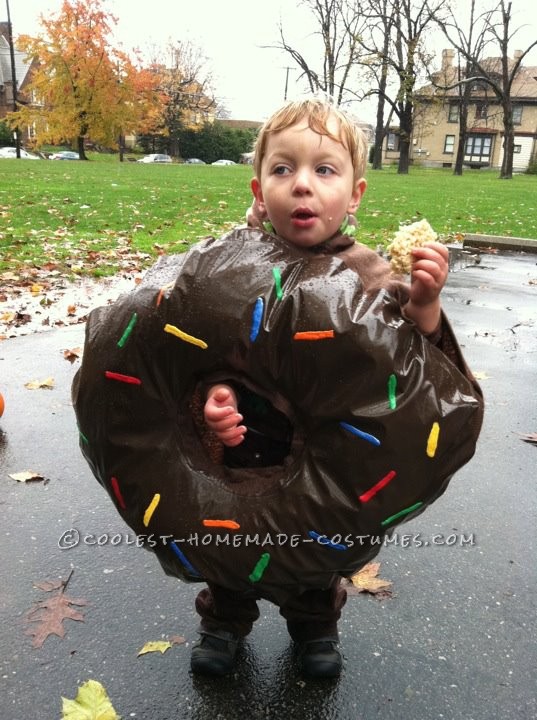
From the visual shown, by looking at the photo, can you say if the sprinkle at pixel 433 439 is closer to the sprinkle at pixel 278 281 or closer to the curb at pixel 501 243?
the sprinkle at pixel 278 281

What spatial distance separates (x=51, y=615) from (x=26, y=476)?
110 centimetres

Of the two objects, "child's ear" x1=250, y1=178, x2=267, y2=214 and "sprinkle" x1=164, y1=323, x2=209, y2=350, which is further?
"child's ear" x1=250, y1=178, x2=267, y2=214

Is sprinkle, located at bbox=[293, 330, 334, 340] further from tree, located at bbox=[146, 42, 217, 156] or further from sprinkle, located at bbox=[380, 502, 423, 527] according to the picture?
tree, located at bbox=[146, 42, 217, 156]

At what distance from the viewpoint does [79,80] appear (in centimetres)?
4219

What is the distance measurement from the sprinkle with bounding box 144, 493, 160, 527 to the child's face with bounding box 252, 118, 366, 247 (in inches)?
33.3

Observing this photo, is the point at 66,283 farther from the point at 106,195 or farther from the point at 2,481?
the point at 106,195

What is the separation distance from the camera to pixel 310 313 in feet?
5.59

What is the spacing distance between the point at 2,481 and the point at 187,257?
2122mm

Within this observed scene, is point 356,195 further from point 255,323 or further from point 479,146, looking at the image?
point 479,146

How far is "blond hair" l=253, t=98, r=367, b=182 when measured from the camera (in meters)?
2.02

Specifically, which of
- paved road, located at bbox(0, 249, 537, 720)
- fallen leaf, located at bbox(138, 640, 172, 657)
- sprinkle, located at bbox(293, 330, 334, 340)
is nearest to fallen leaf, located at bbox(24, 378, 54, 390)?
paved road, located at bbox(0, 249, 537, 720)

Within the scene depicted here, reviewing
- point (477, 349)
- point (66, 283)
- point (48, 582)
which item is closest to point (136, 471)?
point (48, 582)

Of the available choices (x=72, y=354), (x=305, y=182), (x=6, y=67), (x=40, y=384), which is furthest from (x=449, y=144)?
(x=305, y=182)

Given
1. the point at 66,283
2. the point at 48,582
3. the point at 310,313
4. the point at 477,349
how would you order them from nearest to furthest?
1. the point at 310,313
2. the point at 48,582
3. the point at 477,349
4. the point at 66,283
